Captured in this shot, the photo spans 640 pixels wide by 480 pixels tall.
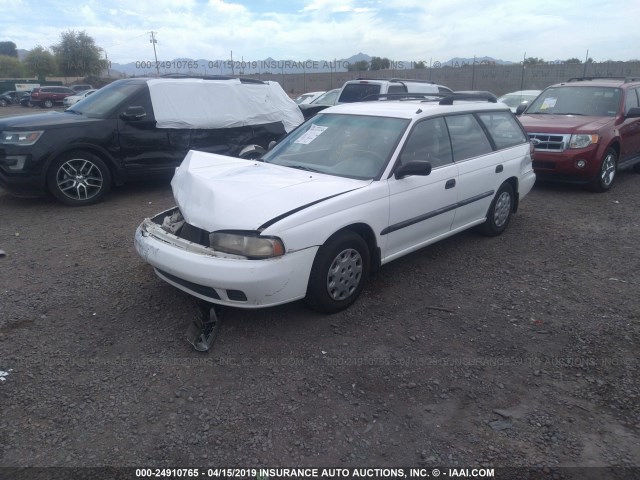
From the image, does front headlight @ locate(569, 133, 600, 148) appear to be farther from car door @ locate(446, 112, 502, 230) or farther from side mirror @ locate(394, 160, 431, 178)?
side mirror @ locate(394, 160, 431, 178)

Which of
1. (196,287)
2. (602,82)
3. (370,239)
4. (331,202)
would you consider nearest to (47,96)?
(602,82)

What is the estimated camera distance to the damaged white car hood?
355cm

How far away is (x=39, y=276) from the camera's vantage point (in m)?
4.66

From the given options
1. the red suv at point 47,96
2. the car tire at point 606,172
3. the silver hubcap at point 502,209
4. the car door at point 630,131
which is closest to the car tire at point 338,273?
the silver hubcap at point 502,209

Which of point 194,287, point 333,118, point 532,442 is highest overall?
point 333,118

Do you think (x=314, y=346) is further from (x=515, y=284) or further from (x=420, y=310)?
(x=515, y=284)

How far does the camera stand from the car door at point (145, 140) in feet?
23.5

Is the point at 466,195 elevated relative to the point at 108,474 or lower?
elevated

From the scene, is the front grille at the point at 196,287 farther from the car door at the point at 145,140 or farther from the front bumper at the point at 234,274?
the car door at the point at 145,140

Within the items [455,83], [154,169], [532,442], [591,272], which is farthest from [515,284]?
[455,83]

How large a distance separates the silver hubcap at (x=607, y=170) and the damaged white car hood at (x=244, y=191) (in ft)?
19.6

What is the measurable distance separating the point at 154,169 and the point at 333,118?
3.62 m

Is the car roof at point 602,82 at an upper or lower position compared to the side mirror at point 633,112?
upper

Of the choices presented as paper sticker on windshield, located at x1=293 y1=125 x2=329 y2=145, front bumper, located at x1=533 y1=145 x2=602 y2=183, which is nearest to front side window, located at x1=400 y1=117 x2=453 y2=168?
paper sticker on windshield, located at x1=293 y1=125 x2=329 y2=145
